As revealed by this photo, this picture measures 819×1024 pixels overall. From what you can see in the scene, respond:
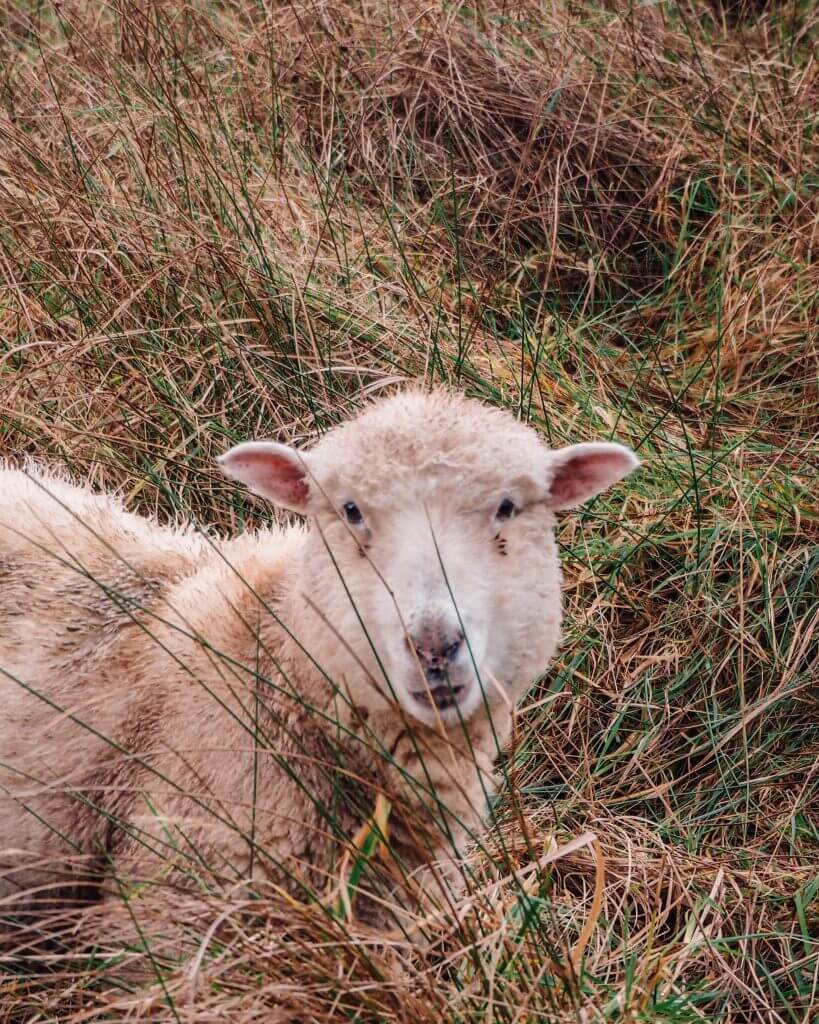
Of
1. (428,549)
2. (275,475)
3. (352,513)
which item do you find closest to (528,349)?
(275,475)

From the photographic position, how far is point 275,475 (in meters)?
2.60

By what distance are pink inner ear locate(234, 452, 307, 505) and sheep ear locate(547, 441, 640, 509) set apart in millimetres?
510

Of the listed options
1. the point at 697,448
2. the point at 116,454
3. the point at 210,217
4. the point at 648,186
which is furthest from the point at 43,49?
the point at 697,448

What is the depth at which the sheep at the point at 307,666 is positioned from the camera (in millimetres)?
2236

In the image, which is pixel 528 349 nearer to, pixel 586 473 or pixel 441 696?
pixel 586 473

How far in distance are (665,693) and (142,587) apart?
143cm

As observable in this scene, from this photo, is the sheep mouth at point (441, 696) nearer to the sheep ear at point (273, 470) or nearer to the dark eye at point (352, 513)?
the dark eye at point (352, 513)

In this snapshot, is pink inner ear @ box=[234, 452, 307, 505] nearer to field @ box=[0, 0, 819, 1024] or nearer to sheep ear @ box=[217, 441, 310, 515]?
sheep ear @ box=[217, 441, 310, 515]

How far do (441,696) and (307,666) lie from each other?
418 millimetres

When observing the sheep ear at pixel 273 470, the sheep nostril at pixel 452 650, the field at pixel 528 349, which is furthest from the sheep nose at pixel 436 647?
the sheep ear at pixel 273 470

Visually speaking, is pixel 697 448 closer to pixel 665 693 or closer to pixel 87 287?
pixel 665 693

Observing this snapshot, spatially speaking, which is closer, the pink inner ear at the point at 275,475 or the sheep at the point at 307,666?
the sheep at the point at 307,666

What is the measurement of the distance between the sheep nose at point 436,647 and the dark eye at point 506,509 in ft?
1.26

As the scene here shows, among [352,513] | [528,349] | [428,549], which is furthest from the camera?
[528,349]
